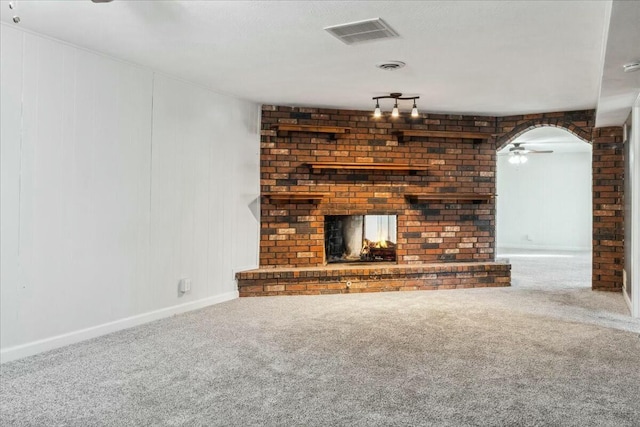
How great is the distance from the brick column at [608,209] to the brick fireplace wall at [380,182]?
45.9 inches

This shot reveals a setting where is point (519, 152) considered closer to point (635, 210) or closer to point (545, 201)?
point (545, 201)

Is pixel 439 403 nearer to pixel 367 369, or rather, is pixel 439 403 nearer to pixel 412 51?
pixel 367 369

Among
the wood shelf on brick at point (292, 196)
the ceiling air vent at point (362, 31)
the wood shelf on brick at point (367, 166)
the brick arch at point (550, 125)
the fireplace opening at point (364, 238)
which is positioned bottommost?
the fireplace opening at point (364, 238)

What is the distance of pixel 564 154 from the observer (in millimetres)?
10469

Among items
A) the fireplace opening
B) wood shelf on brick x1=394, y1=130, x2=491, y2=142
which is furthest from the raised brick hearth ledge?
wood shelf on brick x1=394, y1=130, x2=491, y2=142

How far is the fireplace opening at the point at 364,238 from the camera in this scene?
5875 mm

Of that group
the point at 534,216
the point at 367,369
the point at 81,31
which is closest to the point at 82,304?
the point at 81,31

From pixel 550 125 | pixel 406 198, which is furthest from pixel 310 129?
pixel 550 125

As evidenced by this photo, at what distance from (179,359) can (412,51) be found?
8.97 ft

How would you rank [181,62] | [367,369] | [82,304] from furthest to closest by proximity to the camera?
[181,62] → [82,304] → [367,369]

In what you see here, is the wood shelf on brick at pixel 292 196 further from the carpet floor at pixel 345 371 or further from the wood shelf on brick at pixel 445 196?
the carpet floor at pixel 345 371

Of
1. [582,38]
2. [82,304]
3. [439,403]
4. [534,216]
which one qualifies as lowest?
[439,403]

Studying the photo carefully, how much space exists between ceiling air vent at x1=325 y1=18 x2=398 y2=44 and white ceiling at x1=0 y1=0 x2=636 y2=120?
65 mm

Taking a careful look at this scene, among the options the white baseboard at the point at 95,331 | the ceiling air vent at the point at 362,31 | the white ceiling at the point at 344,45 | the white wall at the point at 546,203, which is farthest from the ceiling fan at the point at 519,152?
the white baseboard at the point at 95,331
